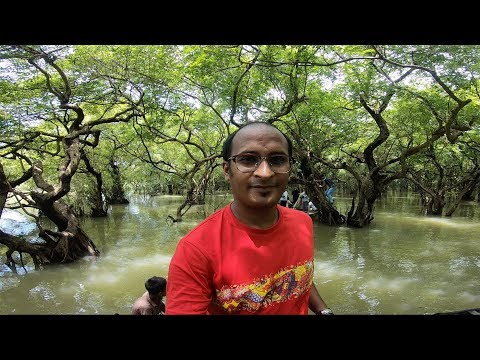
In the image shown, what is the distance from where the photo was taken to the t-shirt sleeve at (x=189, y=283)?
1158 mm

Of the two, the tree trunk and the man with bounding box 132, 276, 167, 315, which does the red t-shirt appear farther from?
the tree trunk

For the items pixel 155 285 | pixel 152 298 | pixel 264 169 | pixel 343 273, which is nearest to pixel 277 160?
pixel 264 169

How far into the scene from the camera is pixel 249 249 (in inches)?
50.8

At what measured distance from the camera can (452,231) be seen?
517 inches

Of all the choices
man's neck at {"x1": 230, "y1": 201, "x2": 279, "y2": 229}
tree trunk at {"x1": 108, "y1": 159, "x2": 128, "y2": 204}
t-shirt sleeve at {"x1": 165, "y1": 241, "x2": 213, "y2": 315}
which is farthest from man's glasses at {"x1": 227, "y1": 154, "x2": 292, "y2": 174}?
tree trunk at {"x1": 108, "y1": 159, "x2": 128, "y2": 204}

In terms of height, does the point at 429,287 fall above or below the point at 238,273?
below

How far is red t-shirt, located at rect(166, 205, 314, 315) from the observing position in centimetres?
118

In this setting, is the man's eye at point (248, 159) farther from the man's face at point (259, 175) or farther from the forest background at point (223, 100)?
the forest background at point (223, 100)

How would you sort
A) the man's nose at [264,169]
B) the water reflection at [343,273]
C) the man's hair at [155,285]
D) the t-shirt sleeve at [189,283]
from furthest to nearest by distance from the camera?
the water reflection at [343,273], the man's hair at [155,285], the man's nose at [264,169], the t-shirt sleeve at [189,283]

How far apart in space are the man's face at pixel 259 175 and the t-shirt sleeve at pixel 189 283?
0.28 metres

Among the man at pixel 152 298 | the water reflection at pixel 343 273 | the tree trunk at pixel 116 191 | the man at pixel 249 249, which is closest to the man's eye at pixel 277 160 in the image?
the man at pixel 249 249
